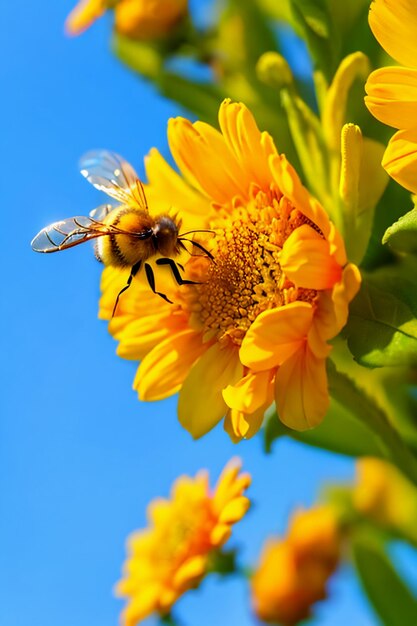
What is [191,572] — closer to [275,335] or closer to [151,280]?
[151,280]

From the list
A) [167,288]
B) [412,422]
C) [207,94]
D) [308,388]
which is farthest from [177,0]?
[308,388]

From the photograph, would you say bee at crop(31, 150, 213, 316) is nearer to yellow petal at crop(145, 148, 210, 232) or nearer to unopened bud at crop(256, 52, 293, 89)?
yellow petal at crop(145, 148, 210, 232)

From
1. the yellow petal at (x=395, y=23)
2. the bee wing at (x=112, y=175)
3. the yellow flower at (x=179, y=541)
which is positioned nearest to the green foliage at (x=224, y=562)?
the yellow flower at (x=179, y=541)

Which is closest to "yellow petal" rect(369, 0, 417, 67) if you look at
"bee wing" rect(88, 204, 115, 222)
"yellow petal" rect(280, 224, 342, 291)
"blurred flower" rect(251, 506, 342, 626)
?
"yellow petal" rect(280, 224, 342, 291)

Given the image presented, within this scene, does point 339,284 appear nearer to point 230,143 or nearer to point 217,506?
point 230,143

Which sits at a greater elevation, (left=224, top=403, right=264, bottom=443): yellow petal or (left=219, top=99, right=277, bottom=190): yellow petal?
(left=219, top=99, right=277, bottom=190): yellow petal

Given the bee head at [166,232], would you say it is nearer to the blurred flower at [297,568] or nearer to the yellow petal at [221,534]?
the yellow petal at [221,534]

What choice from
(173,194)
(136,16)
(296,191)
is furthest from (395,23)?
(136,16)
